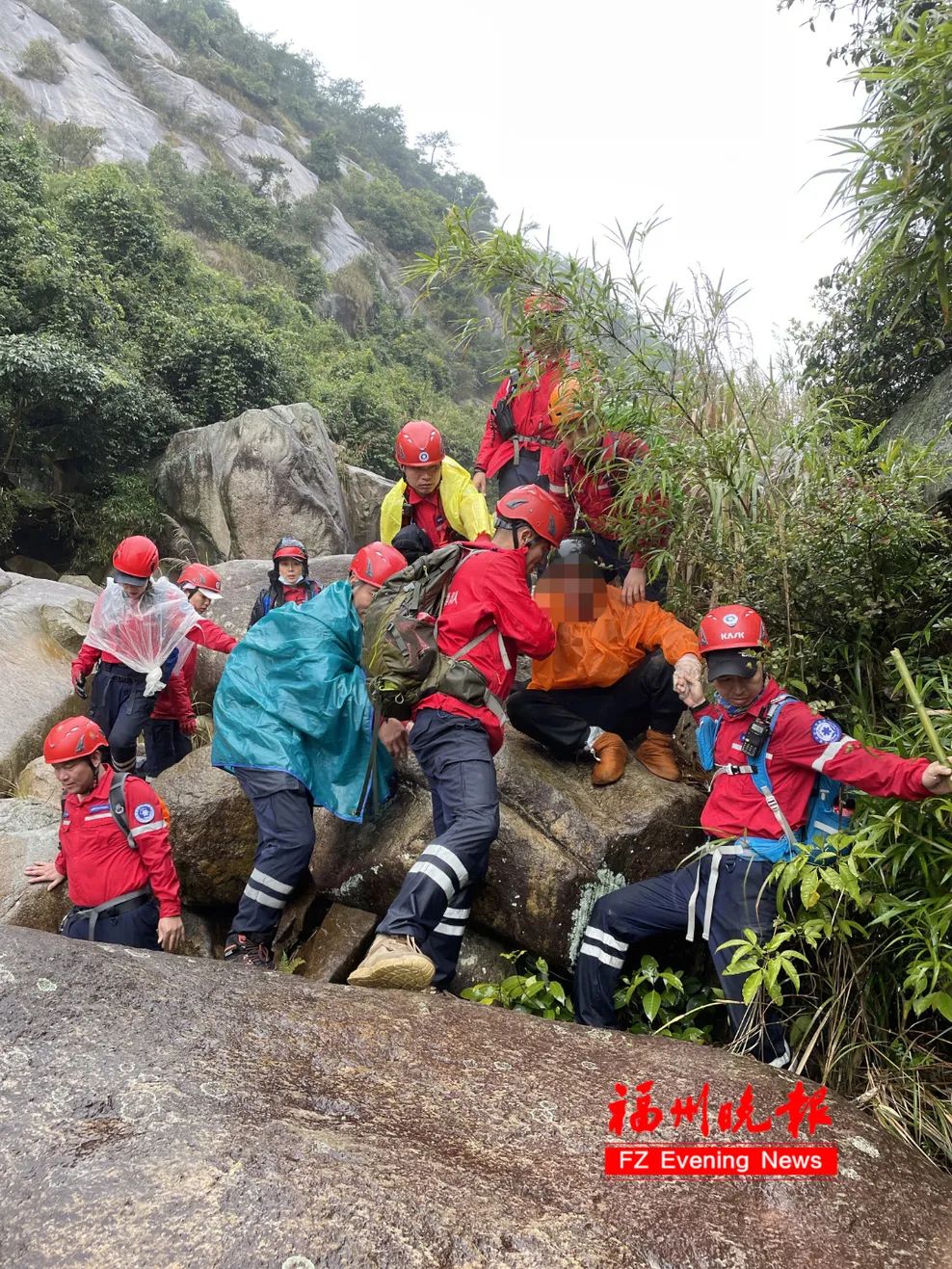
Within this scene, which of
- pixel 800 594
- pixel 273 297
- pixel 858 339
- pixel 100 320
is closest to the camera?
pixel 800 594

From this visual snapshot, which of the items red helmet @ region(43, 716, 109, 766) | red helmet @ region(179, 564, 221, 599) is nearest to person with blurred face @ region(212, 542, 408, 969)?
red helmet @ region(43, 716, 109, 766)

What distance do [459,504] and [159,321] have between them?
14900 millimetres

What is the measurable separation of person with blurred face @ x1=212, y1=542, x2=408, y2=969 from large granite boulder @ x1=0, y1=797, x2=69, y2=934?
5.14ft

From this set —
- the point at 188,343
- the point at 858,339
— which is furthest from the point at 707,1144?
the point at 188,343

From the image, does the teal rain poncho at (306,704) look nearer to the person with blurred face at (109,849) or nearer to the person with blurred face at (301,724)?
the person with blurred face at (301,724)

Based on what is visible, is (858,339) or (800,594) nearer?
(800,594)

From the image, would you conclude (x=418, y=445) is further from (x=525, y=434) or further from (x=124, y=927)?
(x=124, y=927)

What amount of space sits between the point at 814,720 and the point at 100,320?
16.5m

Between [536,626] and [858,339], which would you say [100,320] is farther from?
[536,626]

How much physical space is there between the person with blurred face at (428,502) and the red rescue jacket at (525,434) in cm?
41

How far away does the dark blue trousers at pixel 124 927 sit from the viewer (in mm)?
4391

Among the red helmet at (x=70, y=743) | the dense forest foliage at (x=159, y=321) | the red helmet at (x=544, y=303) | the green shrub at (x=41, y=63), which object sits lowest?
the red helmet at (x=70, y=743)

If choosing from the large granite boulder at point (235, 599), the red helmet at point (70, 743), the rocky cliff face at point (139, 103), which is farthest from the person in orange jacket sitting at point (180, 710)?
the rocky cliff face at point (139, 103)

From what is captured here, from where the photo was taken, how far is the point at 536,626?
14.2 feet
